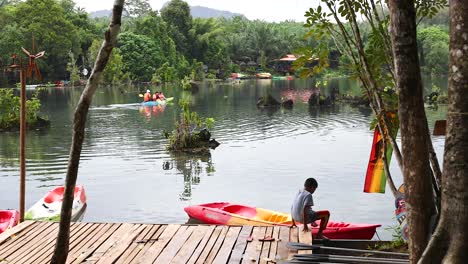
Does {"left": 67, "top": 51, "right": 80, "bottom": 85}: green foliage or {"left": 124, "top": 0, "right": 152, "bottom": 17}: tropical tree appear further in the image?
{"left": 124, "top": 0, "right": 152, "bottom": 17}: tropical tree

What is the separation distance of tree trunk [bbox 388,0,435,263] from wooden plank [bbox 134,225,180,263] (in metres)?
3.40

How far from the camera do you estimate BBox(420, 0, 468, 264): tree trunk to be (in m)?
3.77

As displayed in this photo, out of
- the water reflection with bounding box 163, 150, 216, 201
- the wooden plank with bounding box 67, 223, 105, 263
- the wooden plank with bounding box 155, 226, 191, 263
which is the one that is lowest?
the water reflection with bounding box 163, 150, 216, 201

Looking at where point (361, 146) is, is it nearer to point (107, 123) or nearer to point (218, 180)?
point (218, 180)

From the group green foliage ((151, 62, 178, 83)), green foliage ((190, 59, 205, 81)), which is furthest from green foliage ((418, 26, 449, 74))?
green foliage ((151, 62, 178, 83))

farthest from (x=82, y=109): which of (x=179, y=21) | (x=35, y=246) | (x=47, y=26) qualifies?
(x=179, y=21)

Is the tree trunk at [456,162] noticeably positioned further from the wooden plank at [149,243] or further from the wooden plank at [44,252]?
the wooden plank at [44,252]

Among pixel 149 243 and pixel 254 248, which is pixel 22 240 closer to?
pixel 149 243

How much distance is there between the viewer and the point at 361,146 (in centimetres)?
1995

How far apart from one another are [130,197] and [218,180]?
2.60 m

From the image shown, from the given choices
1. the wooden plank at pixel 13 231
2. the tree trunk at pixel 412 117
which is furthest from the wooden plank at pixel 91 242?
the tree trunk at pixel 412 117

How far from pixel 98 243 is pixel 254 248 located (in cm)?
184

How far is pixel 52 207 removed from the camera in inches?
441

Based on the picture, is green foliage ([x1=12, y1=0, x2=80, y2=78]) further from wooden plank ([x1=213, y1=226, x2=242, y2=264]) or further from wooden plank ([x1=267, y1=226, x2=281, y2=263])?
wooden plank ([x1=267, y1=226, x2=281, y2=263])
